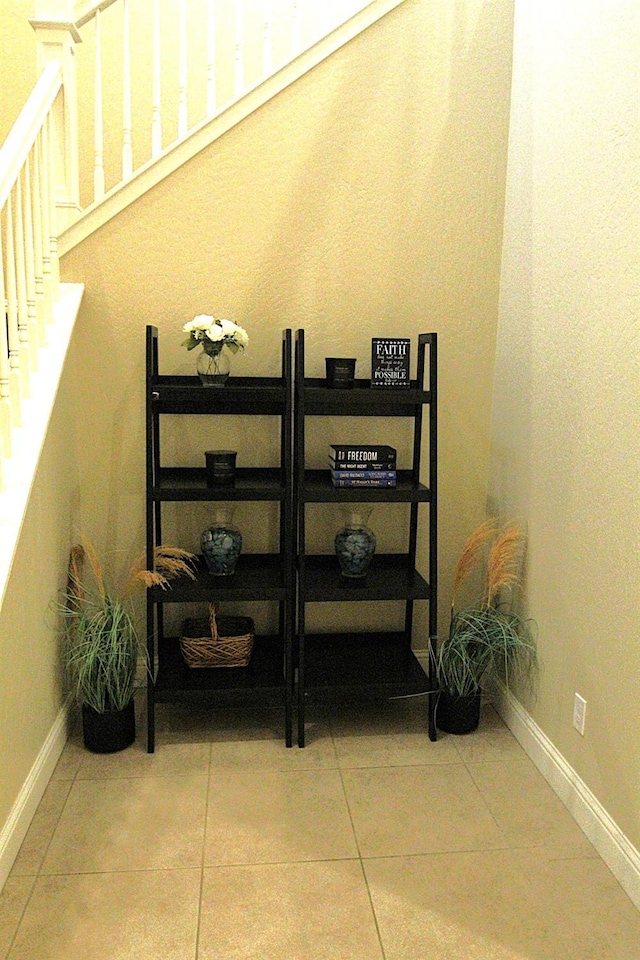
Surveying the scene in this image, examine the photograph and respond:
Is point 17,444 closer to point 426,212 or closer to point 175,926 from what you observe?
point 175,926

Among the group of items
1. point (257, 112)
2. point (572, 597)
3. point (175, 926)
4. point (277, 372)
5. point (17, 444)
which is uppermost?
point (257, 112)

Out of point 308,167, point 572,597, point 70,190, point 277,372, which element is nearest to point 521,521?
point 572,597

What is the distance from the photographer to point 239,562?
126 inches

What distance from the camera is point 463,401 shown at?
10.9ft

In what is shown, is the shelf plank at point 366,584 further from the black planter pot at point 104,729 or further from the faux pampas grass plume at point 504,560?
the black planter pot at point 104,729

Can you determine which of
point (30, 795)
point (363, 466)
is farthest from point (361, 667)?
point (30, 795)

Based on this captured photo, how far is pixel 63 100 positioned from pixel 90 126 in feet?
1.97

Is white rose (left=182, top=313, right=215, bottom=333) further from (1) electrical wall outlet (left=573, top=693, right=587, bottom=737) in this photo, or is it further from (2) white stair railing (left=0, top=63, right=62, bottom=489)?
(1) electrical wall outlet (left=573, top=693, right=587, bottom=737)


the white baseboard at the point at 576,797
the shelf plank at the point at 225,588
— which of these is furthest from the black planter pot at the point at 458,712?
the shelf plank at the point at 225,588

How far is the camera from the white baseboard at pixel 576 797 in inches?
84.4

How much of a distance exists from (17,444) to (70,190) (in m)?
1.19

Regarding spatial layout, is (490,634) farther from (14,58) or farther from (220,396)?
→ (14,58)

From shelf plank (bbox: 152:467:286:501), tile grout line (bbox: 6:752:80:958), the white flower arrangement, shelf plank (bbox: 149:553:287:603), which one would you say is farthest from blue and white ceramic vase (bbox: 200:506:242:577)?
tile grout line (bbox: 6:752:80:958)

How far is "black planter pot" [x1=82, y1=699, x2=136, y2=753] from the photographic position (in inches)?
111
